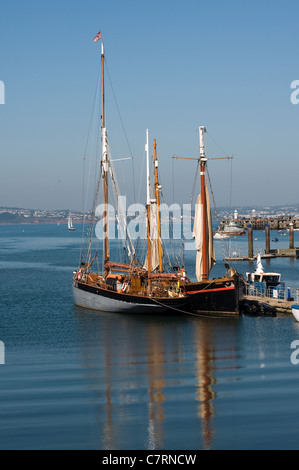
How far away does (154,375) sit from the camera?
29.0 m

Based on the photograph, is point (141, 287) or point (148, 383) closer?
point (148, 383)

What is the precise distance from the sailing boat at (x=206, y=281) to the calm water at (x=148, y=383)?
5.63ft

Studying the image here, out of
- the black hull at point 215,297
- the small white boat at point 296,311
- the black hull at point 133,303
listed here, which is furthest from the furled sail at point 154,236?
the small white boat at point 296,311

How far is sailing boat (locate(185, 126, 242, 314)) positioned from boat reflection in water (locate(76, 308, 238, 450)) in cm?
170

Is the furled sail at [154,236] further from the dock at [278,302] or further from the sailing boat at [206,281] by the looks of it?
the dock at [278,302]

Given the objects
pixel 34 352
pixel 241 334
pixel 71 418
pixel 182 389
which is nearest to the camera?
pixel 71 418

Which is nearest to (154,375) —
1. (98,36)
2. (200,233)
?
(200,233)

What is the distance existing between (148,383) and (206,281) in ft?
63.9

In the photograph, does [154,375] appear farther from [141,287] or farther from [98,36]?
[98,36]

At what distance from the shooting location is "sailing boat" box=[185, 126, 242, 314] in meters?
45.7

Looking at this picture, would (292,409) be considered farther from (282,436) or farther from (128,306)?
(128,306)

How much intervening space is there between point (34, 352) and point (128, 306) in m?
13.9

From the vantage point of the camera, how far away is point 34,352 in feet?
113
